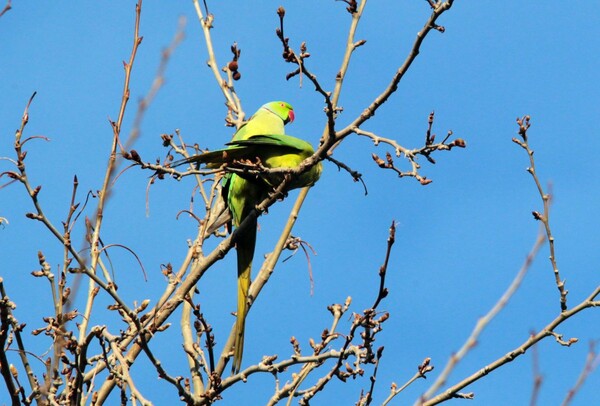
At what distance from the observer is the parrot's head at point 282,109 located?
6.55 metres

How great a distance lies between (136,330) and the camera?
12.2 ft

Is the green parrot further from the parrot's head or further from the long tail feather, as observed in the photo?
the parrot's head

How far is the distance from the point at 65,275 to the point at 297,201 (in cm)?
160

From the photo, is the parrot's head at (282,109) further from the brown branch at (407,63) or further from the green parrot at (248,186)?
the brown branch at (407,63)

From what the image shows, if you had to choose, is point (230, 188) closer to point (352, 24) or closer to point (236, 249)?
point (236, 249)

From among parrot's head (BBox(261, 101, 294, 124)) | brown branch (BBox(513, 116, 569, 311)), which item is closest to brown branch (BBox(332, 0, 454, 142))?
brown branch (BBox(513, 116, 569, 311))

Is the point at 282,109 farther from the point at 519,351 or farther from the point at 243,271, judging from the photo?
the point at 519,351

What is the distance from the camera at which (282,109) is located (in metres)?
6.75

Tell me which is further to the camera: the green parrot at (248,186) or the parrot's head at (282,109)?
the parrot's head at (282,109)

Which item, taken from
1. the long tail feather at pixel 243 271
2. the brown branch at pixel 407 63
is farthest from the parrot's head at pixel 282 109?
the brown branch at pixel 407 63

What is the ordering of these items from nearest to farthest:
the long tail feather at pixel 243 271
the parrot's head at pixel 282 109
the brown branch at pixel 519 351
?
the brown branch at pixel 519 351 < the long tail feather at pixel 243 271 < the parrot's head at pixel 282 109

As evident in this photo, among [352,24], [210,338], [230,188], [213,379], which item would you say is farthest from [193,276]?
[352,24]

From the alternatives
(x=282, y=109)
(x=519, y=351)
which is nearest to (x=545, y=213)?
(x=519, y=351)

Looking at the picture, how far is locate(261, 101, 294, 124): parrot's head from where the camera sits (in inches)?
258
